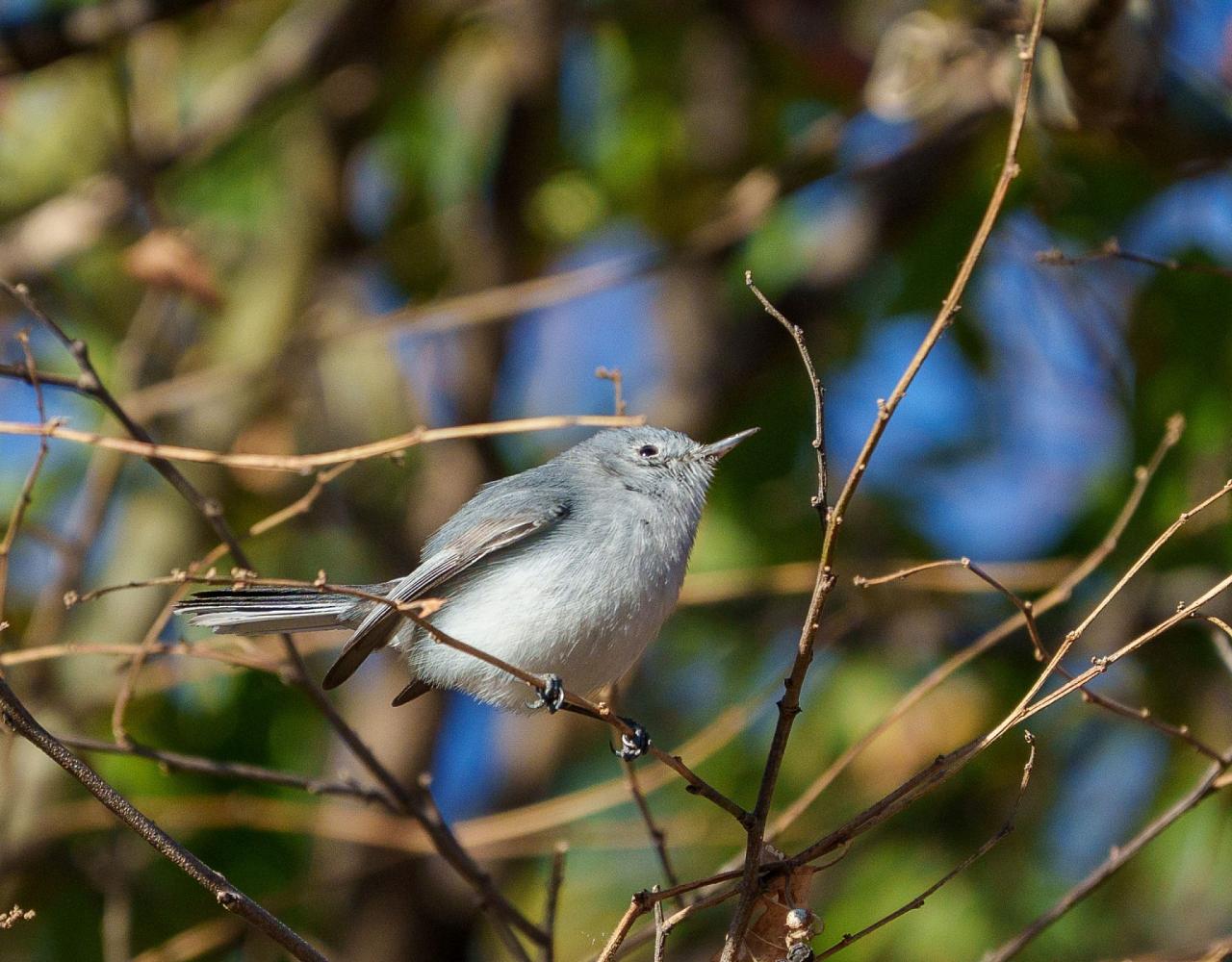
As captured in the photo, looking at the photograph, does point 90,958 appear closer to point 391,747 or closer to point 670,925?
point 391,747

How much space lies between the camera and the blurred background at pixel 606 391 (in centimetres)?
335

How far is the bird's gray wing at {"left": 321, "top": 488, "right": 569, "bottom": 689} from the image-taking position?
2.45m

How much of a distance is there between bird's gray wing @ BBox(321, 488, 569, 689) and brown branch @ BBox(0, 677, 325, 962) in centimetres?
85

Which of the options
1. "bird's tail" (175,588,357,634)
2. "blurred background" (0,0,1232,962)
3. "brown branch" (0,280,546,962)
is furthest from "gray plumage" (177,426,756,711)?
"blurred background" (0,0,1232,962)

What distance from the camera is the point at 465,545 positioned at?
97.7 inches

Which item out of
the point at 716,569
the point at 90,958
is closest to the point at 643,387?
the point at 716,569

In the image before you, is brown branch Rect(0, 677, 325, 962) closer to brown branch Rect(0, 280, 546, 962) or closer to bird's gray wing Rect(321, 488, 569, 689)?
brown branch Rect(0, 280, 546, 962)

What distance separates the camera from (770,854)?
74.0 inches

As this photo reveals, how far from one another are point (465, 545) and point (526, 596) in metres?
0.17

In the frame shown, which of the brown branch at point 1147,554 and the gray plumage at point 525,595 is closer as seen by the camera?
the brown branch at point 1147,554

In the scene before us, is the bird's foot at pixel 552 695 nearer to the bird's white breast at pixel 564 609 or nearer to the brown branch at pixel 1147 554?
the bird's white breast at pixel 564 609

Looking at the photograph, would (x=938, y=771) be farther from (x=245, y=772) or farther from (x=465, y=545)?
(x=245, y=772)

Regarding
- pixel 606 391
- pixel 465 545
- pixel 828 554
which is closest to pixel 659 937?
pixel 828 554

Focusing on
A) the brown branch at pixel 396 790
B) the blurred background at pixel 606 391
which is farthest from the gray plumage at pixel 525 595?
the blurred background at pixel 606 391
